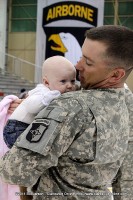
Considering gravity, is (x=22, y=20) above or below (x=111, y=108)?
above

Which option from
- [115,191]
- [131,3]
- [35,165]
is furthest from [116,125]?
[131,3]

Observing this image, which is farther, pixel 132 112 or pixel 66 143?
pixel 132 112

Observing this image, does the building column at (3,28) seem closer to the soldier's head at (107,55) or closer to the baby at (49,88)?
the baby at (49,88)

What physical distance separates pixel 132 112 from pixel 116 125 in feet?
0.66

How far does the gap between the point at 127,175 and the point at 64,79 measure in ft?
1.46

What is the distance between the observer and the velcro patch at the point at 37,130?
1073mm

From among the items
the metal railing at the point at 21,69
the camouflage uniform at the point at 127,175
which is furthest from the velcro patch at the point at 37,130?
the metal railing at the point at 21,69

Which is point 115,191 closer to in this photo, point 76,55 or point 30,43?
point 76,55

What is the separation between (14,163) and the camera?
1084 millimetres

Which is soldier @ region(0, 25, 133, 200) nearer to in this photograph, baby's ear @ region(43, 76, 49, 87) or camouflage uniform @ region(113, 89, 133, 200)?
camouflage uniform @ region(113, 89, 133, 200)

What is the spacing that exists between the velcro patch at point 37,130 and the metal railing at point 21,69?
15.0 m

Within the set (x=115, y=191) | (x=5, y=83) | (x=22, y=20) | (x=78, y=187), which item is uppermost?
(x=22, y=20)

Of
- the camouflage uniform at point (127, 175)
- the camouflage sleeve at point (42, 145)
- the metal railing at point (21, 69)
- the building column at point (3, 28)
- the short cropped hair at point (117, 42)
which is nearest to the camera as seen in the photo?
the camouflage sleeve at point (42, 145)

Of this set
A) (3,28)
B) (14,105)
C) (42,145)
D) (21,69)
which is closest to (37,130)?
(42,145)
